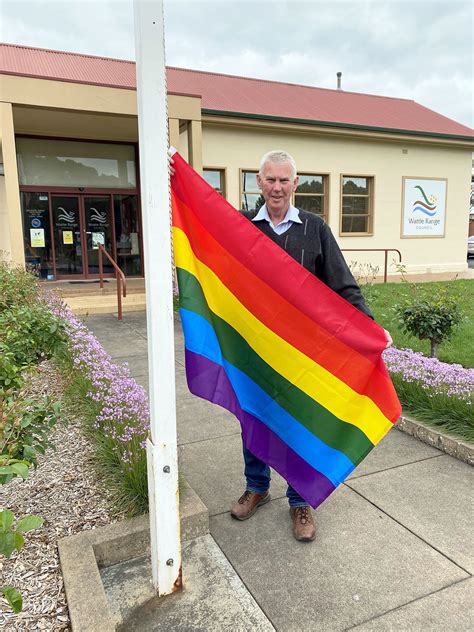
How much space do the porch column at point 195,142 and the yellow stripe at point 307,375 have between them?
8638 millimetres

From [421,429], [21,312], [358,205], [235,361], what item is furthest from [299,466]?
[358,205]

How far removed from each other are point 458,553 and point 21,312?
138 inches

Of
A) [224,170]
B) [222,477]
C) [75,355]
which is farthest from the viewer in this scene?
[224,170]

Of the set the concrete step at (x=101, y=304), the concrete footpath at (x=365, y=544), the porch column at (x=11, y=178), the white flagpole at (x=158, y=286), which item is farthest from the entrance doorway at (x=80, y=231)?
the white flagpole at (x=158, y=286)

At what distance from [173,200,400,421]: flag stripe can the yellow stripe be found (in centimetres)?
3

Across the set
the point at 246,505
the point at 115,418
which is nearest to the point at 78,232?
the point at 115,418

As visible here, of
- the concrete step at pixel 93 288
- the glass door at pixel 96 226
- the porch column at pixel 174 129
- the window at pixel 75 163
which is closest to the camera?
the porch column at pixel 174 129

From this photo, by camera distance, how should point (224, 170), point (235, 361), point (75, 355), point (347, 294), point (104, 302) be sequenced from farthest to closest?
point (224, 170) < point (104, 302) < point (75, 355) < point (347, 294) < point (235, 361)

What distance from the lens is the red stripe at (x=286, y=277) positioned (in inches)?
90.5

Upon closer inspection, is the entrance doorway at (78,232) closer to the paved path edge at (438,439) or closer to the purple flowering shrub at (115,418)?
the purple flowering shrub at (115,418)

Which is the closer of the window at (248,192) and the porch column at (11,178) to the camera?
the porch column at (11,178)

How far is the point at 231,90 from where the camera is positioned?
48.2 ft

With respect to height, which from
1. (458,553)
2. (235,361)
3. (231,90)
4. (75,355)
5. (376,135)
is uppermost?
(231,90)

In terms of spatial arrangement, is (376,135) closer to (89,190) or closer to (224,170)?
(224,170)
